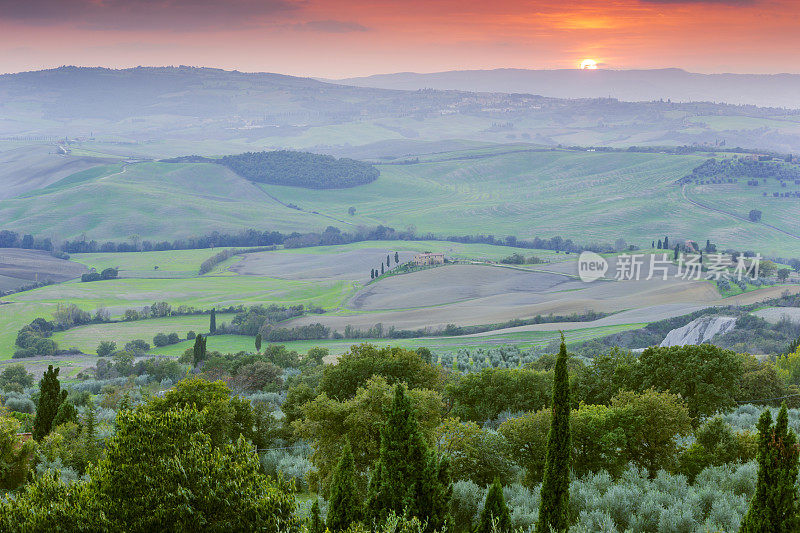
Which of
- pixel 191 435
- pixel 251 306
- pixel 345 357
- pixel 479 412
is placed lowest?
pixel 251 306

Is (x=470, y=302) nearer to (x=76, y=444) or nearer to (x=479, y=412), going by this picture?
(x=479, y=412)

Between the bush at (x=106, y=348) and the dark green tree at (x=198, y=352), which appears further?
the bush at (x=106, y=348)

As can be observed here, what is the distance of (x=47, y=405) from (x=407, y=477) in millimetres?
23119

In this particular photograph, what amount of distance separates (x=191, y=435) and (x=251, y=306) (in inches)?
5062

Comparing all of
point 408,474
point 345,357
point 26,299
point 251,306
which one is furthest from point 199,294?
point 408,474

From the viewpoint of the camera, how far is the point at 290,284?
168 m

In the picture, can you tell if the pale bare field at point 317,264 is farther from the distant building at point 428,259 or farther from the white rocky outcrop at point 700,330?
the white rocky outcrop at point 700,330

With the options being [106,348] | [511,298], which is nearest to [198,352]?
[106,348]

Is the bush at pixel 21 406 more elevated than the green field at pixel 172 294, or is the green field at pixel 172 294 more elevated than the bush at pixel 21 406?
the bush at pixel 21 406

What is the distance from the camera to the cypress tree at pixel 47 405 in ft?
107

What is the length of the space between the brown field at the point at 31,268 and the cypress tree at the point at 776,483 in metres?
173

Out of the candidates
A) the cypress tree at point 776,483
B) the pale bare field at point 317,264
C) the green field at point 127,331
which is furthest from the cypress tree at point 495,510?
the pale bare field at point 317,264

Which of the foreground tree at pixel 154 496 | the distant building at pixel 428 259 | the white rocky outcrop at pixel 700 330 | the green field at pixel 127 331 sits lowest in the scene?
the green field at pixel 127 331

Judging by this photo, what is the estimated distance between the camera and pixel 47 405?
32.8 m
